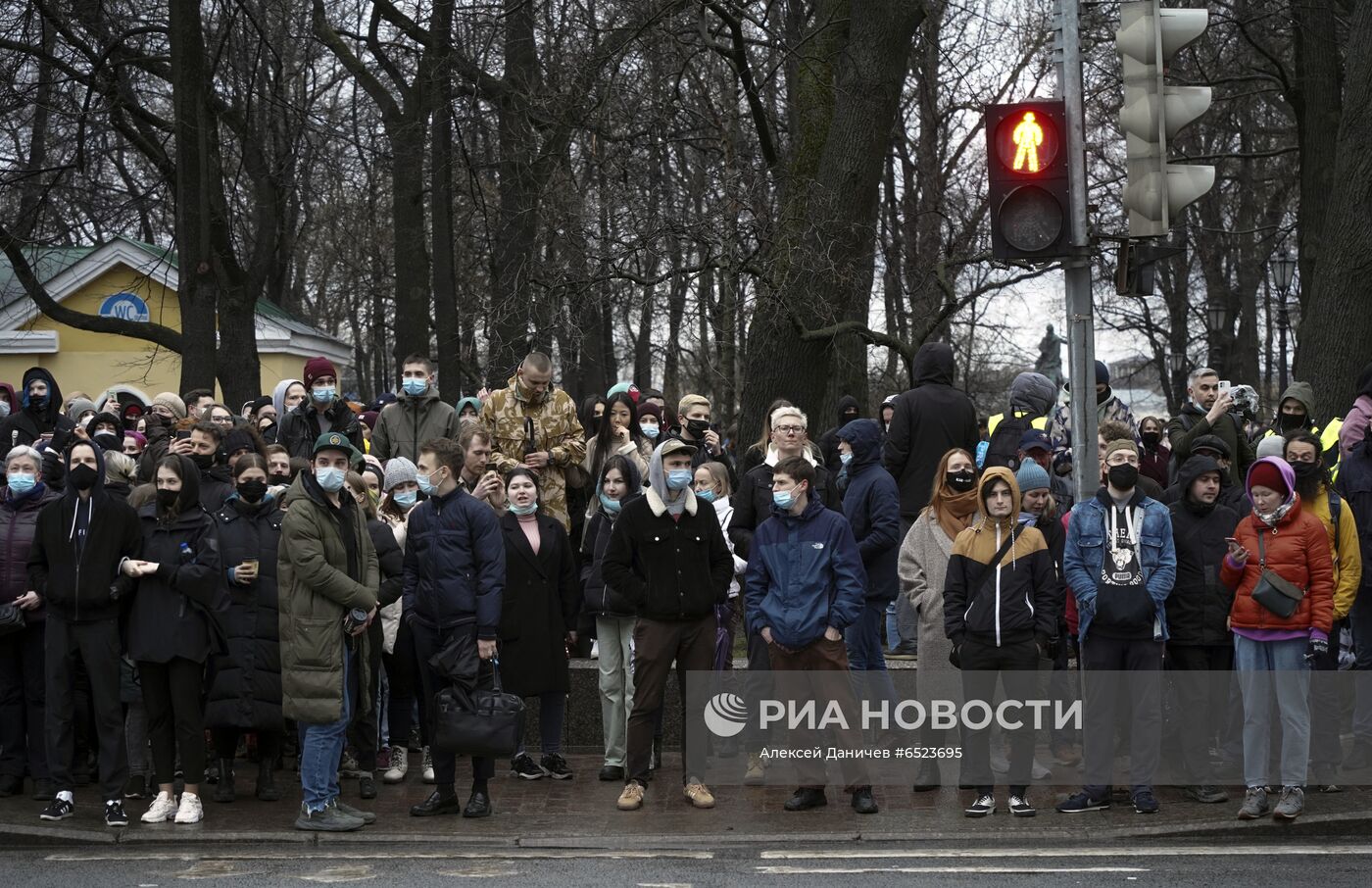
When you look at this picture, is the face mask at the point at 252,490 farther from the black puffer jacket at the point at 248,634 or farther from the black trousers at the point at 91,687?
the black trousers at the point at 91,687

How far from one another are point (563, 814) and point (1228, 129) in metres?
23.2

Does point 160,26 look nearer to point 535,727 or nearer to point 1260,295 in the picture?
point 535,727

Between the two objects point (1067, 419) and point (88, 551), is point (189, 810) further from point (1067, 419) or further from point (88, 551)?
point (1067, 419)

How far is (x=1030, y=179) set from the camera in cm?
867

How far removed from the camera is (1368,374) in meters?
10.7

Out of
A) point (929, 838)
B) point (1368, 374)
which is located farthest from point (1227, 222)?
point (929, 838)

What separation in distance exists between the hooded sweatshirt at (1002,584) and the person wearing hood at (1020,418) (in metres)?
2.57

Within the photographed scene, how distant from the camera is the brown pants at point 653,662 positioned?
9.79 metres

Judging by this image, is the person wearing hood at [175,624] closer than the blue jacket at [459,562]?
Yes

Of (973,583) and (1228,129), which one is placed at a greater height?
(1228,129)

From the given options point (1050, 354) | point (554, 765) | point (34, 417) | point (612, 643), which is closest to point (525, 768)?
point (554, 765)

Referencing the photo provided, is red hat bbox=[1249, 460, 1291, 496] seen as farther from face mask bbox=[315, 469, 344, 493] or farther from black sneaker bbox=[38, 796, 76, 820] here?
black sneaker bbox=[38, 796, 76, 820]

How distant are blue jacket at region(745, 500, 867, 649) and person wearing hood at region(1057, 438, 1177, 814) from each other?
1247 mm

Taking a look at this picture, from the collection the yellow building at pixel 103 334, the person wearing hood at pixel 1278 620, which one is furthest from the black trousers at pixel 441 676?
the yellow building at pixel 103 334
